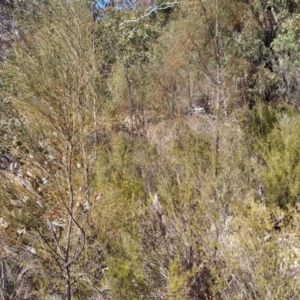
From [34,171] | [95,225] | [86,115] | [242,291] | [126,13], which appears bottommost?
[242,291]

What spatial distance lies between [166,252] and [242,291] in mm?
618

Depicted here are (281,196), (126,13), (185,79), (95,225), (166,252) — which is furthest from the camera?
(126,13)

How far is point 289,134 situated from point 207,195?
52.7 inches

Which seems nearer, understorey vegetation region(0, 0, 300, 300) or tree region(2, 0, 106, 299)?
understorey vegetation region(0, 0, 300, 300)

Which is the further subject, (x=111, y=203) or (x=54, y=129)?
(x=111, y=203)

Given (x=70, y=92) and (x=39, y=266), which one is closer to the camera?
(x=70, y=92)

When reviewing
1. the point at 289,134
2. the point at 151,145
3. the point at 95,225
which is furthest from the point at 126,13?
the point at 95,225

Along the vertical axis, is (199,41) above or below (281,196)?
above

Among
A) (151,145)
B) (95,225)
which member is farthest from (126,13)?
(95,225)

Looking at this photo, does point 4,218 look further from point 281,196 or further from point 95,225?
point 281,196

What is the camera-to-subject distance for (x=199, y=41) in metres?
7.52

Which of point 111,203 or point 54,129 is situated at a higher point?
point 54,129

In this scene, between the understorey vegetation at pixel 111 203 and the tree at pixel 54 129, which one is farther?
the tree at pixel 54 129

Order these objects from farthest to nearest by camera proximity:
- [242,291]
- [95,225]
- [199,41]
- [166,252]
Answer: [199,41] < [95,225] < [166,252] < [242,291]
